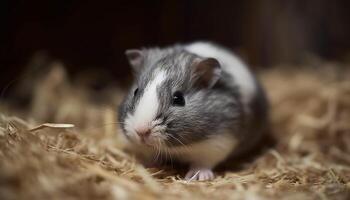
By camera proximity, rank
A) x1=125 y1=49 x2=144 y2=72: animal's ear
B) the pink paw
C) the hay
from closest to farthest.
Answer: the hay
the pink paw
x1=125 y1=49 x2=144 y2=72: animal's ear

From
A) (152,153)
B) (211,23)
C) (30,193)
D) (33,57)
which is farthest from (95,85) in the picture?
(30,193)

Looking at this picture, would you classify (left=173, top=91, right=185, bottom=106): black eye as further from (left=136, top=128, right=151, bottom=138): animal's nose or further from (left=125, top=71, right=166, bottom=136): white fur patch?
(left=136, top=128, right=151, bottom=138): animal's nose

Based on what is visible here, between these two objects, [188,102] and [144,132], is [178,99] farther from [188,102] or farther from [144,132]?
[144,132]

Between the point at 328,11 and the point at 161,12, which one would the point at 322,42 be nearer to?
the point at 328,11

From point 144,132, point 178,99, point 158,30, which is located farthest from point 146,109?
point 158,30

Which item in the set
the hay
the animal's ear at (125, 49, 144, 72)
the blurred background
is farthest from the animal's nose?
the blurred background

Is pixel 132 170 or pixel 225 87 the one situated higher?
pixel 225 87
